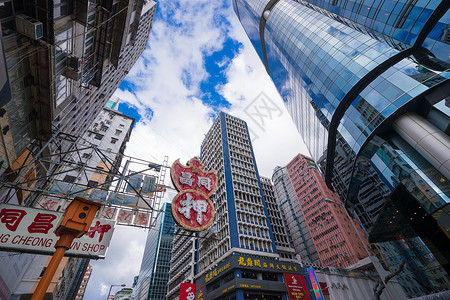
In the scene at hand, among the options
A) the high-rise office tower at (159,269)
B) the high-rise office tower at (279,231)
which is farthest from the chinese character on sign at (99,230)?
the high-rise office tower at (159,269)

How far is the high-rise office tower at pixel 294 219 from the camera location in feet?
233

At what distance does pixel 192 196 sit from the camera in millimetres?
11117

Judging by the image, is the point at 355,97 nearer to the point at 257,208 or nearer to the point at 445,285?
the point at 445,285

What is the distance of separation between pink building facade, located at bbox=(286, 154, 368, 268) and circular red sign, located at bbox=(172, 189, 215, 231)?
4947 cm

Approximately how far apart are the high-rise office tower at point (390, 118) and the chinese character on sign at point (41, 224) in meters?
24.1

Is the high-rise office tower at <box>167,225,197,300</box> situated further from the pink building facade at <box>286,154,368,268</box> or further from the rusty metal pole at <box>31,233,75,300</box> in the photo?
the rusty metal pole at <box>31,233,75,300</box>

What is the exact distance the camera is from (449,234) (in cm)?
1677

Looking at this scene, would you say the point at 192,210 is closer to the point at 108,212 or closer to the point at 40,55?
the point at 108,212

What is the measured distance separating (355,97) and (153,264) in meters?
97.6

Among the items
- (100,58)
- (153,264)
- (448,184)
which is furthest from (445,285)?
(153,264)

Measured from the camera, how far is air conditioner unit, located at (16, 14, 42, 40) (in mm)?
6738

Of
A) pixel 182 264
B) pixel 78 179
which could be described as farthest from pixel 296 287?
pixel 78 179

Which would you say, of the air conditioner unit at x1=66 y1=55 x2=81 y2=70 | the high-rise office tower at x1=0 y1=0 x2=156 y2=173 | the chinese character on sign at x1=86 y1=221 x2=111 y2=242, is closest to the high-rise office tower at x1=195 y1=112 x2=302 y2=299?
the chinese character on sign at x1=86 y1=221 x2=111 y2=242

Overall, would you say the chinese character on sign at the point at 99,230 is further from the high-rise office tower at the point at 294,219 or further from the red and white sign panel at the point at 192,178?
the high-rise office tower at the point at 294,219
